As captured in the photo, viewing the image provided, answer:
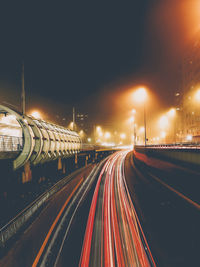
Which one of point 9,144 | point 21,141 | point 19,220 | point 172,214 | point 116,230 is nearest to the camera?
point 116,230

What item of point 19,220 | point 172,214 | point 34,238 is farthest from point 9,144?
point 172,214

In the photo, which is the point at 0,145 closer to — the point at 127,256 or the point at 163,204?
the point at 127,256

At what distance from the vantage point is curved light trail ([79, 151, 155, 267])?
6.29 m

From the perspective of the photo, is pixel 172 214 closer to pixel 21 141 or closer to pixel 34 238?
pixel 34 238

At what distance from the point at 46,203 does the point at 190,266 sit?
35.5 ft

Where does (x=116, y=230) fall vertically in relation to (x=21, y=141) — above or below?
below

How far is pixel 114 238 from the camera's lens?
7.57m

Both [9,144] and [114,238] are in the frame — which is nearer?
[114,238]

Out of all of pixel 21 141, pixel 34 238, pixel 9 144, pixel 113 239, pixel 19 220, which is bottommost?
pixel 34 238

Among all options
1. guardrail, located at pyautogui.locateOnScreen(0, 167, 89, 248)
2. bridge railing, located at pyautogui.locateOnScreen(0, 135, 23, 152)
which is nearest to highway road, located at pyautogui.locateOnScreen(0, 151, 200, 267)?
guardrail, located at pyautogui.locateOnScreen(0, 167, 89, 248)

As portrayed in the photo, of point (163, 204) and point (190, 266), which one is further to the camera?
point (163, 204)

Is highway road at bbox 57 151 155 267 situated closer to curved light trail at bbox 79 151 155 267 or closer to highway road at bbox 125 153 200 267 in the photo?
curved light trail at bbox 79 151 155 267

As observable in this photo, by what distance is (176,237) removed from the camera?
7.79 meters

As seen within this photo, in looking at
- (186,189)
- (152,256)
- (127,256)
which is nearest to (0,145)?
(127,256)
